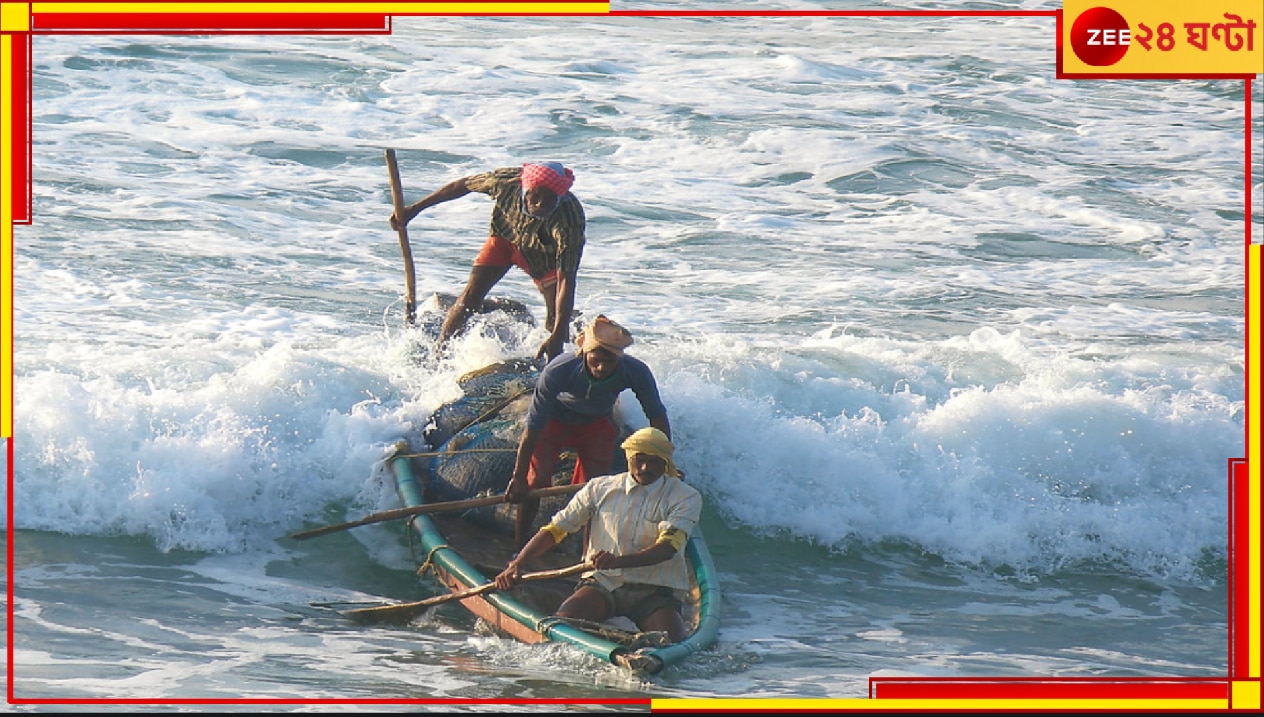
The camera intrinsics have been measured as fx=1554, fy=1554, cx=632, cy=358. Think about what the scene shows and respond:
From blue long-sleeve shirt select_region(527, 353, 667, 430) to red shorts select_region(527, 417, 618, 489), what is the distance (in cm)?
13

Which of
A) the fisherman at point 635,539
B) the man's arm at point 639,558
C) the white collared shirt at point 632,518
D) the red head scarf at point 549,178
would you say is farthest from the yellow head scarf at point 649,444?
the red head scarf at point 549,178

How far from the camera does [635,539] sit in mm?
6473

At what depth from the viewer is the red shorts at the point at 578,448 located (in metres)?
7.33

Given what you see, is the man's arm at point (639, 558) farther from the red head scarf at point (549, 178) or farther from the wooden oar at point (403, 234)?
the wooden oar at point (403, 234)

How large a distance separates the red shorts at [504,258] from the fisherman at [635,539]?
111 inches

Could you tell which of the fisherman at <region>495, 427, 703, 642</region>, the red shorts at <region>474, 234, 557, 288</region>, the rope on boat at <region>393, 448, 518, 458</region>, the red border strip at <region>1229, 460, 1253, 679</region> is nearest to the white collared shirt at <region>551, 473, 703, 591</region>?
the fisherman at <region>495, 427, 703, 642</region>

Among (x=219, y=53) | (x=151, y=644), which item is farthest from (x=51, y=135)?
(x=151, y=644)

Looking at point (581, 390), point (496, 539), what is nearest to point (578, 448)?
point (581, 390)

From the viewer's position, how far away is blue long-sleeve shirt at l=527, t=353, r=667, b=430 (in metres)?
6.96

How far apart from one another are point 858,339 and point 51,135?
877 centimetres

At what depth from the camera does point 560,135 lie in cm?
1675

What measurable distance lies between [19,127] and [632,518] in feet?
9.24

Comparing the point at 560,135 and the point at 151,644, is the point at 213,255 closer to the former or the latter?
the point at 560,135

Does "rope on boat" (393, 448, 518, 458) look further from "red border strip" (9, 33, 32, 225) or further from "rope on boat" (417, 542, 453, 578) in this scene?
"red border strip" (9, 33, 32, 225)
